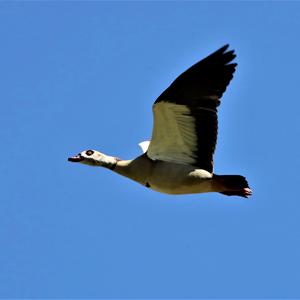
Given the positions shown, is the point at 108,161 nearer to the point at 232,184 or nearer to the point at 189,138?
the point at 189,138

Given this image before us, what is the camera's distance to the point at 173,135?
2530 cm

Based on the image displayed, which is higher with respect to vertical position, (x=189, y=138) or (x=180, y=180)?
(x=189, y=138)

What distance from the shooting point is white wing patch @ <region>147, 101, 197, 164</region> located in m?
25.0

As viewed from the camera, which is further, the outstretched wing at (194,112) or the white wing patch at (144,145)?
the white wing patch at (144,145)

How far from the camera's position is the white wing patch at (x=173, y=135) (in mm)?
24969

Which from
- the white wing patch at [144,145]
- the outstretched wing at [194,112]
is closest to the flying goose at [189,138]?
the outstretched wing at [194,112]

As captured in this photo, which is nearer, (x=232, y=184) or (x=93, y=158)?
(x=232, y=184)

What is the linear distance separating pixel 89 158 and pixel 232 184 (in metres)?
2.45

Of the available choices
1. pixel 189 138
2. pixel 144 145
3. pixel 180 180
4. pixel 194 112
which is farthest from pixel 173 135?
pixel 144 145

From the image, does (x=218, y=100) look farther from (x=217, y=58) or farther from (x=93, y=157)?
(x=93, y=157)

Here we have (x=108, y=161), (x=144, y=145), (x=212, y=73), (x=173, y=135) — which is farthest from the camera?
(x=144, y=145)

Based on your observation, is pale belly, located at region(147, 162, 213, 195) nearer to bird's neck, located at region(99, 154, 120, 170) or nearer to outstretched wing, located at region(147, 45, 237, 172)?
outstretched wing, located at region(147, 45, 237, 172)

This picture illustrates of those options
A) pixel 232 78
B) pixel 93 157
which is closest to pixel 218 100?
pixel 232 78

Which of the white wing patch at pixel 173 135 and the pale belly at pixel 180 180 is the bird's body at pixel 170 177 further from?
the white wing patch at pixel 173 135
